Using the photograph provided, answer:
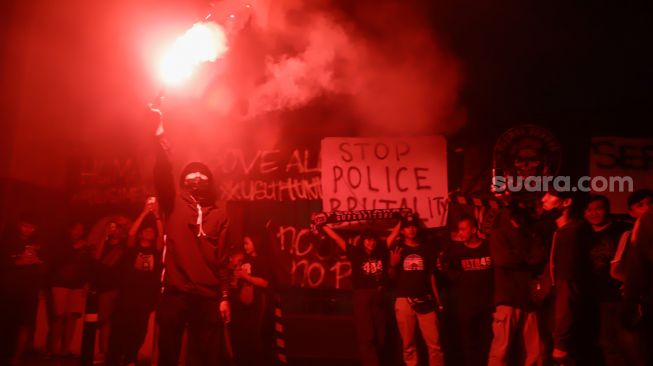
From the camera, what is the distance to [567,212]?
536cm

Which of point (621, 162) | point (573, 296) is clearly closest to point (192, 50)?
point (573, 296)

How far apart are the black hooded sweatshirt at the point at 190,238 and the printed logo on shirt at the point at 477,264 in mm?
2688

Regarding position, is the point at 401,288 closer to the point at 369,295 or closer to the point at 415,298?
the point at 415,298

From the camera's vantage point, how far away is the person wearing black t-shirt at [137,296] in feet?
23.7

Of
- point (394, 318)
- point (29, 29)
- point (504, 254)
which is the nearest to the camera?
point (504, 254)

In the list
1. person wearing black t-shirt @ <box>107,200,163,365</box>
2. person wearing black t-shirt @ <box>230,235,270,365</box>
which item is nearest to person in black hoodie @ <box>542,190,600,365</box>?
person wearing black t-shirt @ <box>230,235,270,365</box>

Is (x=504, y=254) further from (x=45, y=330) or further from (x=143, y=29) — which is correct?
(x=45, y=330)

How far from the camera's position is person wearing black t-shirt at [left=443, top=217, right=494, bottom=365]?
21.0ft

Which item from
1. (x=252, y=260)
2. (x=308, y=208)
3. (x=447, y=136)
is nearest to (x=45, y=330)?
(x=252, y=260)

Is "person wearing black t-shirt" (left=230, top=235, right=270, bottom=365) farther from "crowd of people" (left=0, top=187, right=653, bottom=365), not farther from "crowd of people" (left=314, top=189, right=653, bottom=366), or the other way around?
"crowd of people" (left=314, top=189, right=653, bottom=366)

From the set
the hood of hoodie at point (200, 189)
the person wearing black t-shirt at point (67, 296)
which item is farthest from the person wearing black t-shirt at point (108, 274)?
the hood of hoodie at point (200, 189)

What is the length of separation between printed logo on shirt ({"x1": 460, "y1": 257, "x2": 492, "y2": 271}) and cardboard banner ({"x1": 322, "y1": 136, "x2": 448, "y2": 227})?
2.38 feet

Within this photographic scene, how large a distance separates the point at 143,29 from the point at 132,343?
406 cm

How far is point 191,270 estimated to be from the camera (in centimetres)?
→ 512
